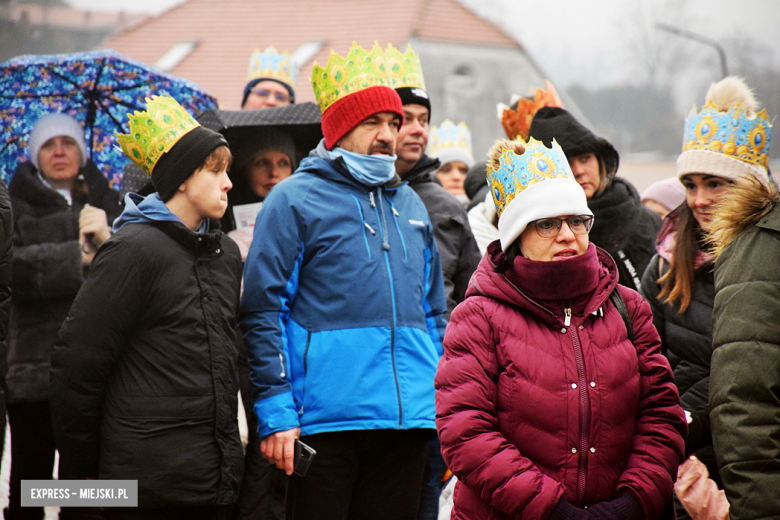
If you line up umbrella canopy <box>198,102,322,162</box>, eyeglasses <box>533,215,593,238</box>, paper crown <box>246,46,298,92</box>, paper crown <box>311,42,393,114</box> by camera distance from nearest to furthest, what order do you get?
eyeglasses <box>533,215,593,238</box>
paper crown <box>311,42,393,114</box>
umbrella canopy <box>198,102,322,162</box>
paper crown <box>246,46,298,92</box>

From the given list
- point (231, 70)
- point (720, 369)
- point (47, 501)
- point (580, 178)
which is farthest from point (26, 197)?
point (231, 70)

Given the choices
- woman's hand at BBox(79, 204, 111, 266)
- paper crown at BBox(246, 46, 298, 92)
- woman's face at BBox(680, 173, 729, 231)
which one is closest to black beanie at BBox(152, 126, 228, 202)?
woman's hand at BBox(79, 204, 111, 266)

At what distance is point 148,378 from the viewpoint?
324cm

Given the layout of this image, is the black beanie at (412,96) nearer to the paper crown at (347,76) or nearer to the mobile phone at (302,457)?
the paper crown at (347,76)

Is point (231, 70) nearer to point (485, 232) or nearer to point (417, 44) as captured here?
point (417, 44)

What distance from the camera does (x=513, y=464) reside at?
2566 millimetres

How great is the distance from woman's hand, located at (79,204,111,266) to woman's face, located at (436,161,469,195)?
3.36 metres

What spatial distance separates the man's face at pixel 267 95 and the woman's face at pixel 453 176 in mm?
1826

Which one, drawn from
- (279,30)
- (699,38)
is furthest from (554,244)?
(279,30)

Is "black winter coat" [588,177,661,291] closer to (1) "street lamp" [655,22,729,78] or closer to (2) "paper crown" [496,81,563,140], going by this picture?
(2) "paper crown" [496,81,563,140]

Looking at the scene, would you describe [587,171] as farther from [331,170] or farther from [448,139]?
[448,139]

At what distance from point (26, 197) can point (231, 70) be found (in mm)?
27202

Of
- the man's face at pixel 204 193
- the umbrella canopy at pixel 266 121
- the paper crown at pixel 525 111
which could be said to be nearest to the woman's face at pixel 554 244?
the man's face at pixel 204 193

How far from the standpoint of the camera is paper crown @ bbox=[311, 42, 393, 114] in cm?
374
